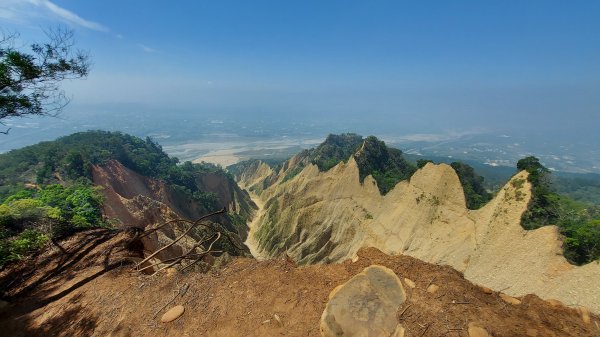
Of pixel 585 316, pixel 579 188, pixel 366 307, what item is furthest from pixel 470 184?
pixel 579 188

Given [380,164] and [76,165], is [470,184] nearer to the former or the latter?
[380,164]

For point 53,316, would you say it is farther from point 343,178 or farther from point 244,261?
point 343,178

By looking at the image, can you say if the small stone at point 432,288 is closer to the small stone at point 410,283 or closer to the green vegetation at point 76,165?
the small stone at point 410,283

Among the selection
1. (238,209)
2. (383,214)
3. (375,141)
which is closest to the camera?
(383,214)

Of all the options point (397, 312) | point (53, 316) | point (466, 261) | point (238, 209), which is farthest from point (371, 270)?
point (238, 209)

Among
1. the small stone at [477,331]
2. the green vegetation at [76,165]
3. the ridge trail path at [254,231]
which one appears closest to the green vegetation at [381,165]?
the ridge trail path at [254,231]
